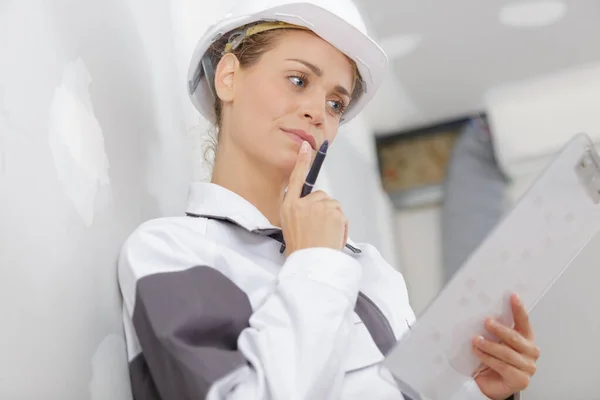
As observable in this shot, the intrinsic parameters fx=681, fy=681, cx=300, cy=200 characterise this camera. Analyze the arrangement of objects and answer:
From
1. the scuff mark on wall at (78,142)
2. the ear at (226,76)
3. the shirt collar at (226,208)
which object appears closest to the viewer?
the scuff mark on wall at (78,142)

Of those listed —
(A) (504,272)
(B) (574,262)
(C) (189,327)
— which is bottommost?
(B) (574,262)

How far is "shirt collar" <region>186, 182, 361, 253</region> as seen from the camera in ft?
2.72

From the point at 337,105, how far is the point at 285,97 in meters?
0.12

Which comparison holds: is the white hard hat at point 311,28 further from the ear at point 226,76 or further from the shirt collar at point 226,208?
the shirt collar at point 226,208

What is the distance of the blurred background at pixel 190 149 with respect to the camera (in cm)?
65

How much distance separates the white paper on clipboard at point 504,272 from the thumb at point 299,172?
22 cm

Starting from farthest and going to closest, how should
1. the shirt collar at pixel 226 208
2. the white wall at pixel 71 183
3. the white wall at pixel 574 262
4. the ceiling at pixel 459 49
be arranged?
the white wall at pixel 574 262 < the ceiling at pixel 459 49 < the shirt collar at pixel 226 208 < the white wall at pixel 71 183

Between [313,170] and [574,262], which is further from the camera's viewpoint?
[574,262]

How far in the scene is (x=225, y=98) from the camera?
3.12 ft

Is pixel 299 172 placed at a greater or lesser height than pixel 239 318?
greater

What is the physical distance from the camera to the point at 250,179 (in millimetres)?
930

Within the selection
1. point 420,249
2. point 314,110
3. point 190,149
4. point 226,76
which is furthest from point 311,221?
point 420,249

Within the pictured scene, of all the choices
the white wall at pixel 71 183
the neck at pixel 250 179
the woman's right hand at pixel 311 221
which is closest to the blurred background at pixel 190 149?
the white wall at pixel 71 183

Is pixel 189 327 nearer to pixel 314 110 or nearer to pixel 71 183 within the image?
pixel 71 183
